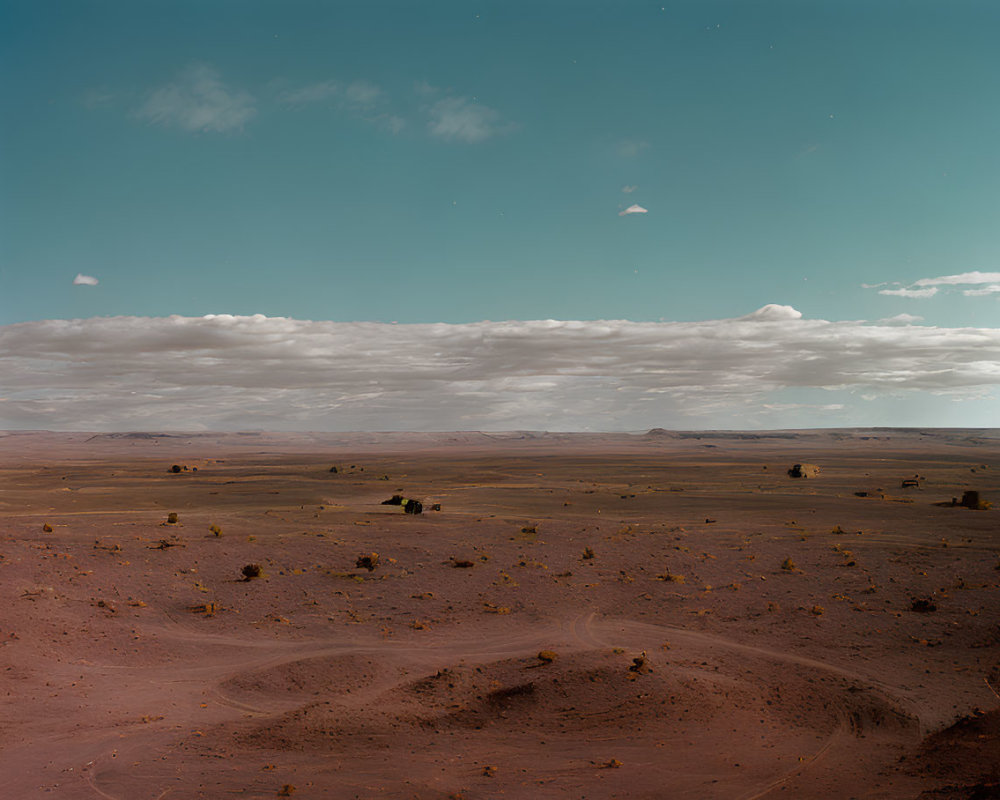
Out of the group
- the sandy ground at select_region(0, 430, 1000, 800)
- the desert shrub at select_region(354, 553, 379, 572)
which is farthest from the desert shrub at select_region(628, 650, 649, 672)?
the desert shrub at select_region(354, 553, 379, 572)

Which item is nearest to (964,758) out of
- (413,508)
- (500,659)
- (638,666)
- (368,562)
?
(638,666)

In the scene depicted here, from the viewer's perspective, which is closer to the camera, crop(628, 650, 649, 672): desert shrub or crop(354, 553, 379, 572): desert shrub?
crop(628, 650, 649, 672): desert shrub

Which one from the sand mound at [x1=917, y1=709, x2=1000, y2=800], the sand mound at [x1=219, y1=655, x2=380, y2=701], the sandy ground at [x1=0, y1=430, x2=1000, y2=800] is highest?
the sand mound at [x1=917, y1=709, x2=1000, y2=800]

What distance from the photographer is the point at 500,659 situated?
72.6 ft

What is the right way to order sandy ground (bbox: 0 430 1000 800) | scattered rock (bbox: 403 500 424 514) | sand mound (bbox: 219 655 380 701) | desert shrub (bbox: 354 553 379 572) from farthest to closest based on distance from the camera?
scattered rock (bbox: 403 500 424 514)
desert shrub (bbox: 354 553 379 572)
sand mound (bbox: 219 655 380 701)
sandy ground (bbox: 0 430 1000 800)

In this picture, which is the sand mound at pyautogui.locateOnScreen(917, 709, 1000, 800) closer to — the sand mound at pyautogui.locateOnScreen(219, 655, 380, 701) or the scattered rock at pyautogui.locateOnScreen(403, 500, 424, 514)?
the sand mound at pyautogui.locateOnScreen(219, 655, 380, 701)

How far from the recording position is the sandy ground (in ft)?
48.9

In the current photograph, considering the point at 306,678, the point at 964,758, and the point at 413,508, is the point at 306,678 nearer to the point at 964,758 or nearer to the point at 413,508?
the point at 964,758

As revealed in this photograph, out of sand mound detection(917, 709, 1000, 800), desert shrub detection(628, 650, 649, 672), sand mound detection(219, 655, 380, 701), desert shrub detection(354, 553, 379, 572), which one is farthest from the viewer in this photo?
desert shrub detection(354, 553, 379, 572)

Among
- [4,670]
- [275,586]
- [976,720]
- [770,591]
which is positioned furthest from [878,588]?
[4,670]

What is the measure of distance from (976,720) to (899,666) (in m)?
6.79

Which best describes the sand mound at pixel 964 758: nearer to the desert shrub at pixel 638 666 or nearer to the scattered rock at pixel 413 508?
the desert shrub at pixel 638 666

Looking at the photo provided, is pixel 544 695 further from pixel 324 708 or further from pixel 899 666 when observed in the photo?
pixel 899 666

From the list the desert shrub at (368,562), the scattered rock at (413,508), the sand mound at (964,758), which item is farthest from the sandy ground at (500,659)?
the scattered rock at (413,508)
